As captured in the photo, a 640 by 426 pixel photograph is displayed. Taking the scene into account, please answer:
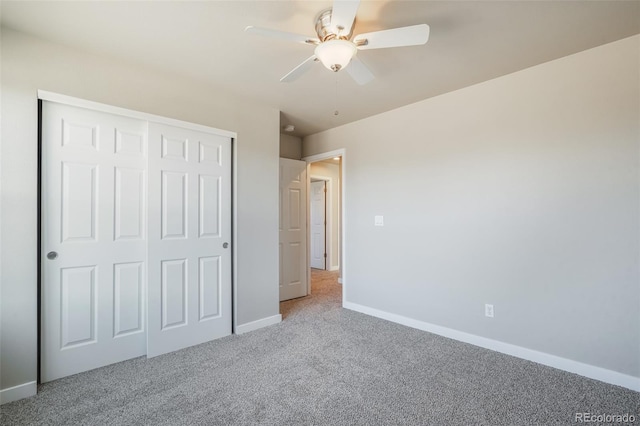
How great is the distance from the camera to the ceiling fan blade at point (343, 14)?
4.64 feet

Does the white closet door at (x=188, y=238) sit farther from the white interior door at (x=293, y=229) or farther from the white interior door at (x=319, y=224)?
the white interior door at (x=319, y=224)

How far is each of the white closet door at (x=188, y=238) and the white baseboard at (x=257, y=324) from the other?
0.14 metres

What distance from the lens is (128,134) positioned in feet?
8.21

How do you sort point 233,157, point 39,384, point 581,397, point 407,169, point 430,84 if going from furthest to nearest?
point 407,169, point 233,157, point 430,84, point 39,384, point 581,397

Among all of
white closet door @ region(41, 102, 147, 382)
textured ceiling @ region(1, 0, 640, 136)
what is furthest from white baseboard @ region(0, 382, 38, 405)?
textured ceiling @ region(1, 0, 640, 136)

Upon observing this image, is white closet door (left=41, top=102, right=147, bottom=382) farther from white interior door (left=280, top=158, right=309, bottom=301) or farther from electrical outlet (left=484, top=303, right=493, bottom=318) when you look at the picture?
electrical outlet (left=484, top=303, right=493, bottom=318)

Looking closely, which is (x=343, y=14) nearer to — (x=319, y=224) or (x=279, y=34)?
(x=279, y=34)

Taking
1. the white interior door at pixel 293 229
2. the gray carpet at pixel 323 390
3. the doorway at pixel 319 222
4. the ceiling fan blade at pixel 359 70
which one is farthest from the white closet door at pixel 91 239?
the doorway at pixel 319 222

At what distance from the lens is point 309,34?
2.00 metres

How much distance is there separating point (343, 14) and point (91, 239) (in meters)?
2.40

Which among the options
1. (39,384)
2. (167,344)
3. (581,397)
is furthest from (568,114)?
(39,384)

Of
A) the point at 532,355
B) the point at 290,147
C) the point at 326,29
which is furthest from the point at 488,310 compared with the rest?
the point at 290,147

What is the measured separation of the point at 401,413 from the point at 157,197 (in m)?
2.48

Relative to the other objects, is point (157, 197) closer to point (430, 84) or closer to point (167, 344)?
point (167, 344)
